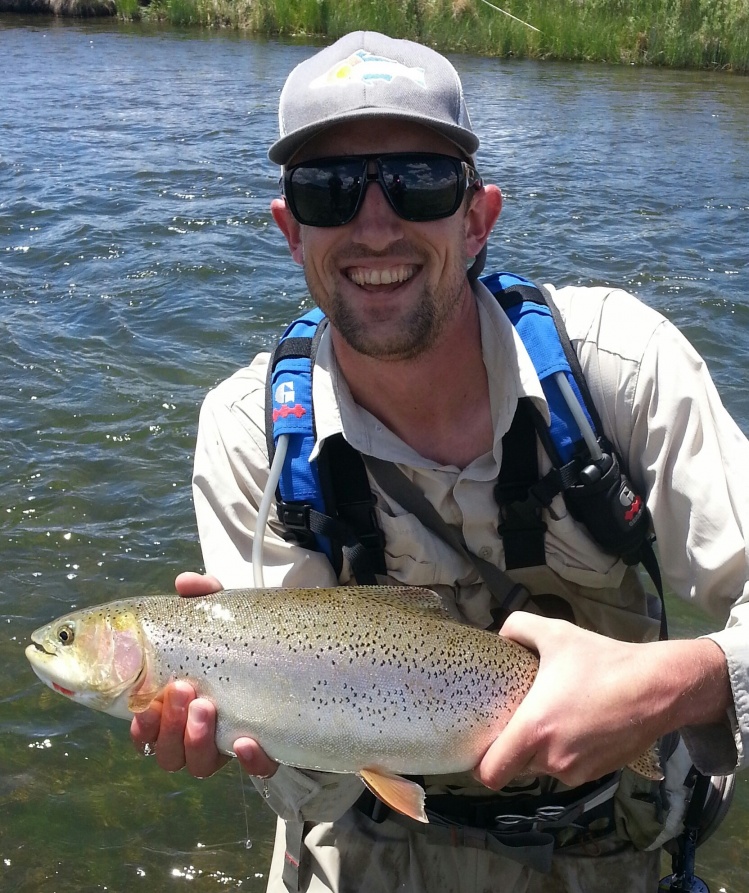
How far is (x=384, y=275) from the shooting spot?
2.67 metres

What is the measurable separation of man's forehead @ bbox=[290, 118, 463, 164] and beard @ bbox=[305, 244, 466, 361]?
354 millimetres

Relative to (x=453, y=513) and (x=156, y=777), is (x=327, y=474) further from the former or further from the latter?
(x=156, y=777)

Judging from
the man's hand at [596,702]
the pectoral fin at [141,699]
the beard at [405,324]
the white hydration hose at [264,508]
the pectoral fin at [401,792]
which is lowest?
the pectoral fin at [401,792]

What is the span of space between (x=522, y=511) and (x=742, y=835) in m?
1.99

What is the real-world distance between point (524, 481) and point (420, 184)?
829mm

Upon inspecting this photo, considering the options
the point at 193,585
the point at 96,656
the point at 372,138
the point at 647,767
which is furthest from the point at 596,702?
the point at 372,138

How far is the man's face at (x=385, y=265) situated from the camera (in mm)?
2631

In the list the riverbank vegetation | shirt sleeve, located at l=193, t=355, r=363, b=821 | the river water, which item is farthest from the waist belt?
the riverbank vegetation

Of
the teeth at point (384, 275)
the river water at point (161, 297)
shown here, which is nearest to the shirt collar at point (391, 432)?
the teeth at point (384, 275)

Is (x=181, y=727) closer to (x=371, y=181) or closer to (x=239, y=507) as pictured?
(x=239, y=507)

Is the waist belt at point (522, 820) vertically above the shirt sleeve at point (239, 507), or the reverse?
the shirt sleeve at point (239, 507)

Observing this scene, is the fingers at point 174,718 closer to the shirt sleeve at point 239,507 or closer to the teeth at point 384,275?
the shirt sleeve at point 239,507

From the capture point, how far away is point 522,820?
8.71 ft

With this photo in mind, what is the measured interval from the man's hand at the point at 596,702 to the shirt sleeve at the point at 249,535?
62cm
